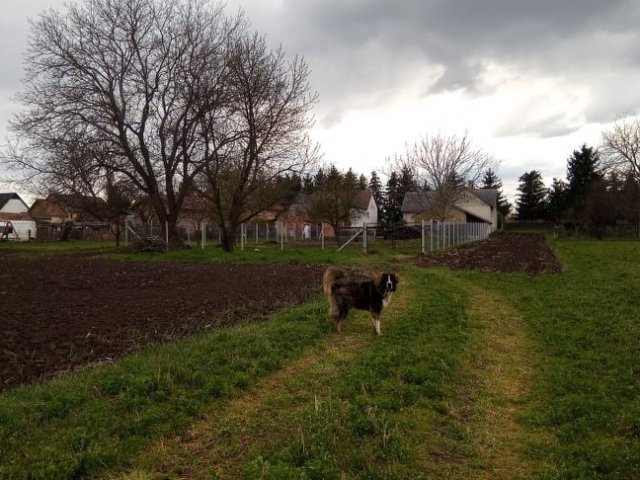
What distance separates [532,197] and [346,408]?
8805cm

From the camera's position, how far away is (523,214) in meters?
84.2

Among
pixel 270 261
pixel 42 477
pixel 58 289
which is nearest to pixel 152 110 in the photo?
pixel 270 261

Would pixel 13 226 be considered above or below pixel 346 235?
above

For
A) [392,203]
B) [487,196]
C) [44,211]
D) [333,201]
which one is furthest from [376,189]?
[44,211]

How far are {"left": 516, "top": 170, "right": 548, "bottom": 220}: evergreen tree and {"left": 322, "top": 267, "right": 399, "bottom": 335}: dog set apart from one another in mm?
84132

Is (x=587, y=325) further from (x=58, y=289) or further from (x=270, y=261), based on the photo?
(x=270, y=261)

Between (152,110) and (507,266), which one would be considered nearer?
(507,266)

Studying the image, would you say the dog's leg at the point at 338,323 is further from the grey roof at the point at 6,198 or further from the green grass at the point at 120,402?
the grey roof at the point at 6,198

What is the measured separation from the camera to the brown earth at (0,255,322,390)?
6008 mm

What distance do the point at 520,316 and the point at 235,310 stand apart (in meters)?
5.44

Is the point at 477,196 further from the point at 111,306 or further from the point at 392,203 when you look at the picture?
the point at 111,306

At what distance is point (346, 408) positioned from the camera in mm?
4410

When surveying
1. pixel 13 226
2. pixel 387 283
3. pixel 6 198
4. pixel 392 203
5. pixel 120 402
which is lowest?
pixel 120 402

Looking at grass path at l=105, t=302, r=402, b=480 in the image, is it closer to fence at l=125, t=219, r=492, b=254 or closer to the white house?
fence at l=125, t=219, r=492, b=254
